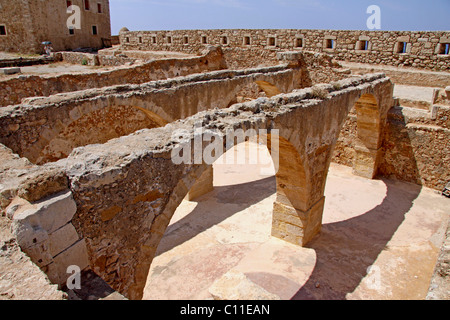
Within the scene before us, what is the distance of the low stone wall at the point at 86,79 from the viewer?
806 centimetres

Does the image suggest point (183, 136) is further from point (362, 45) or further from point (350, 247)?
point (362, 45)

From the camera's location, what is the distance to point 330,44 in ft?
50.1

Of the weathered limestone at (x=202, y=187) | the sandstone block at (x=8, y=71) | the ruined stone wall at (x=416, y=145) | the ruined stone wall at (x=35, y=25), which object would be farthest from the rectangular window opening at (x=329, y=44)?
the ruined stone wall at (x=35, y=25)

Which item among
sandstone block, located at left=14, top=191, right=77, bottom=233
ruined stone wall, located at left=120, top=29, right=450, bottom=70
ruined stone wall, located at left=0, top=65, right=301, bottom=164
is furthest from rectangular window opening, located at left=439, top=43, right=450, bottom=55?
sandstone block, located at left=14, top=191, right=77, bottom=233

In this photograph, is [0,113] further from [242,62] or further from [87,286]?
[242,62]

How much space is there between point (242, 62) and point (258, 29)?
1905mm

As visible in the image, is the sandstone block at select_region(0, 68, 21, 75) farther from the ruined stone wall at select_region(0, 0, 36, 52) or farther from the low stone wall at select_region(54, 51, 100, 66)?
the ruined stone wall at select_region(0, 0, 36, 52)

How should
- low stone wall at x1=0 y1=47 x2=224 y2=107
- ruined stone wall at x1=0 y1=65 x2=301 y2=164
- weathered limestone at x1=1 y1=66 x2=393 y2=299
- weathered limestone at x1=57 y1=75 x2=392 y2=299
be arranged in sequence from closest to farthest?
weathered limestone at x1=1 y1=66 x2=393 y2=299
weathered limestone at x1=57 y1=75 x2=392 y2=299
ruined stone wall at x1=0 y1=65 x2=301 y2=164
low stone wall at x1=0 y1=47 x2=224 y2=107

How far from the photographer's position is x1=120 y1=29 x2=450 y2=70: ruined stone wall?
12812 millimetres

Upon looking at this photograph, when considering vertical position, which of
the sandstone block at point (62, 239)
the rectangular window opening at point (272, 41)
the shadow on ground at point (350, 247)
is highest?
the rectangular window opening at point (272, 41)

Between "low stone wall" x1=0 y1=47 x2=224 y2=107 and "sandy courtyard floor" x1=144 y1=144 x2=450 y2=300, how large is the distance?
445cm

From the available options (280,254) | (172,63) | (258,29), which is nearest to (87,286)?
(280,254)

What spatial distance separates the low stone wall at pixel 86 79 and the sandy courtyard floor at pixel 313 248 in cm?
445

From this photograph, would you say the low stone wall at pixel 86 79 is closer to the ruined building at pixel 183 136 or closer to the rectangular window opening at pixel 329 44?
the ruined building at pixel 183 136
